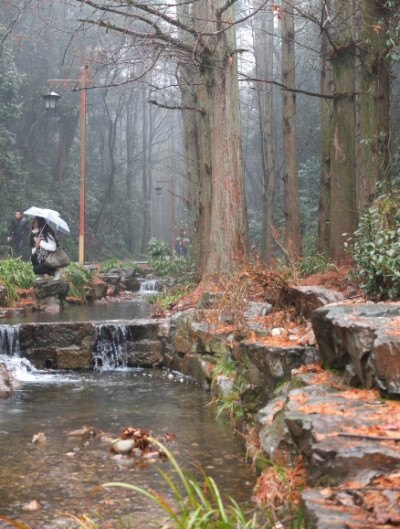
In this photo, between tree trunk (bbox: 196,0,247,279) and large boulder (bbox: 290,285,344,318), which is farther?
tree trunk (bbox: 196,0,247,279)

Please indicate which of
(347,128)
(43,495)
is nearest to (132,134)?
(347,128)

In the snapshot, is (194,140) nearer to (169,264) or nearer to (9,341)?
(169,264)

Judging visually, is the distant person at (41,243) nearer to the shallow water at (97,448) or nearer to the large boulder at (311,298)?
the shallow water at (97,448)

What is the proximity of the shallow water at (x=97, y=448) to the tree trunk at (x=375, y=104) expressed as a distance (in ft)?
13.0

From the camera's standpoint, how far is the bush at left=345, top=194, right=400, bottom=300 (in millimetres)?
7879

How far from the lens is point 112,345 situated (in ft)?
40.3

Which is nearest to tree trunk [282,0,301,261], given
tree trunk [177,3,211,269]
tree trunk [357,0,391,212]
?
tree trunk [177,3,211,269]

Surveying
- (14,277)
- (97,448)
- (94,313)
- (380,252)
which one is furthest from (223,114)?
(97,448)

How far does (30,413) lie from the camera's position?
8.05 metres

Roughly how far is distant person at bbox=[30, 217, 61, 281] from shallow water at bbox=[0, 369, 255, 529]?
7213 millimetres

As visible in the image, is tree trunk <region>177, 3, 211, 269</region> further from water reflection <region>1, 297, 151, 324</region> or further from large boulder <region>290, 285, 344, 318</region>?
large boulder <region>290, 285, 344, 318</region>

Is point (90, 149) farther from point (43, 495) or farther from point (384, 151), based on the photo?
point (43, 495)

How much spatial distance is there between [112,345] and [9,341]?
168cm

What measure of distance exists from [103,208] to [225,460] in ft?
125
